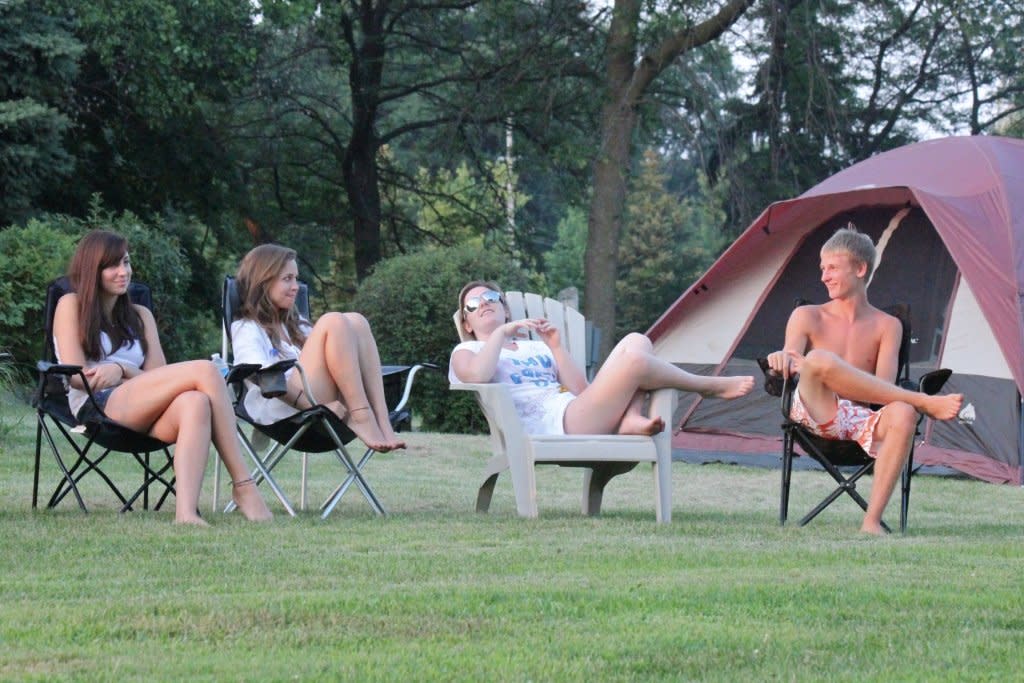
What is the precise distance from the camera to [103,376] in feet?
17.2

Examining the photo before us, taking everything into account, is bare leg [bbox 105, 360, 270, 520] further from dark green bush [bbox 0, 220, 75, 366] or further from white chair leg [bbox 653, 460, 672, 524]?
dark green bush [bbox 0, 220, 75, 366]

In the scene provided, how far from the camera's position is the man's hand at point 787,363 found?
17.3ft

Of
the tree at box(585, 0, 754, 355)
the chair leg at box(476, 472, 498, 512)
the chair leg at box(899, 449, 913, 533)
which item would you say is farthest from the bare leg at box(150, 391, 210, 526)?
the tree at box(585, 0, 754, 355)

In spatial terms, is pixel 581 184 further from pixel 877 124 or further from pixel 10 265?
pixel 10 265

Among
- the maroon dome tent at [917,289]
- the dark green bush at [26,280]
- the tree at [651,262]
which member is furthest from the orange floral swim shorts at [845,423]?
the tree at [651,262]

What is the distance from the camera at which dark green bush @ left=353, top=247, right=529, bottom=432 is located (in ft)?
40.1

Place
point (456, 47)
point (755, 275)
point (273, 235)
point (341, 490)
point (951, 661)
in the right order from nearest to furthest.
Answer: point (951, 661) < point (341, 490) < point (755, 275) < point (456, 47) < point (273, 235)

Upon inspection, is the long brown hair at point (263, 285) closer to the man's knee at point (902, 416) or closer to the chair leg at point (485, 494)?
the chair leg at point (485, 494)

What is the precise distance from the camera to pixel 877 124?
67.7 feet

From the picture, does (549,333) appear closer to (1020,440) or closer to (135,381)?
(135,381)

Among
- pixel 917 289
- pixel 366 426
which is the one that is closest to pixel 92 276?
pixel 366 426

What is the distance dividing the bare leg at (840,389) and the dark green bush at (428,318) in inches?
273

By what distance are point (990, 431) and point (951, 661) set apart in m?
5.97

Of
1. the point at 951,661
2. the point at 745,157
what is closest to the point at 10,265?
the point at 951,661
